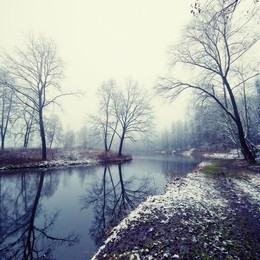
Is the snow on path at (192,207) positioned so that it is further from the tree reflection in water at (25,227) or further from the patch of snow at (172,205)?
the tree reflection in water at (25,227)

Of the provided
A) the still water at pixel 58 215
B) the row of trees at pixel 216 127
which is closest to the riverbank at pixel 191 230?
the still water at pixel 58 215

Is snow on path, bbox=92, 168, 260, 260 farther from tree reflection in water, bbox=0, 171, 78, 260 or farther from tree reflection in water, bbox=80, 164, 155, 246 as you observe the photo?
tree reflection in water, bbox=0, 171, 78, 260

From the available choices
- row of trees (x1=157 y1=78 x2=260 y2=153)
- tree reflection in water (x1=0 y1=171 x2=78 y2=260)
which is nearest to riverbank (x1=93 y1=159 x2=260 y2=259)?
tree reflection in water (x1=0 y1=171 x2=78 y2=260)

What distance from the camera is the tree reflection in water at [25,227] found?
14.7 feet

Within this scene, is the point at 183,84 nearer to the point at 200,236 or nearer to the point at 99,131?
the point at 200,236

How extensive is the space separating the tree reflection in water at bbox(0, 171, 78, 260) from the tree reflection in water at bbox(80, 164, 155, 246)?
36.4 inches

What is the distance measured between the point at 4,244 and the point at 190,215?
18.2 ft

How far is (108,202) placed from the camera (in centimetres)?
871

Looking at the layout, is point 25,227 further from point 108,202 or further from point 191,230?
point 191,230

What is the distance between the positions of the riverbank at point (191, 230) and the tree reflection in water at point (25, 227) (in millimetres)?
1870

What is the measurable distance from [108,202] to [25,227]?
3826 millimetres

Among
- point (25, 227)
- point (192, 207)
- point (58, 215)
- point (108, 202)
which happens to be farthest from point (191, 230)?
point (25, 227)

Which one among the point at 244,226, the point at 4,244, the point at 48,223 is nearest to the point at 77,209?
the point at 48,223

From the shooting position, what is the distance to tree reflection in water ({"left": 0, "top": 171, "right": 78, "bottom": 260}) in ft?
14.7
